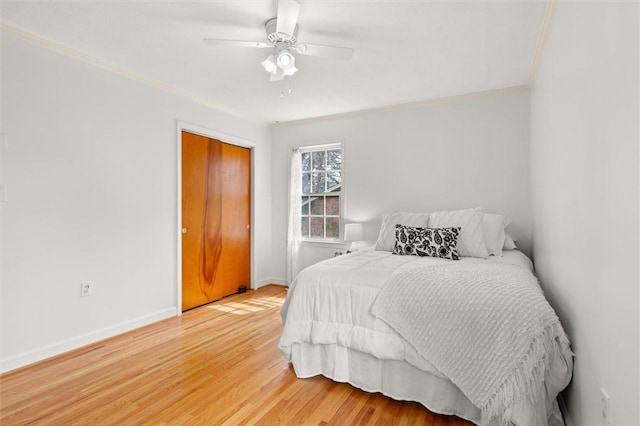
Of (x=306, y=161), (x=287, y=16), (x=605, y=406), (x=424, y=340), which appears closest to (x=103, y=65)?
(x=287, y=16)

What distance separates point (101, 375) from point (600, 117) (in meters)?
3.13

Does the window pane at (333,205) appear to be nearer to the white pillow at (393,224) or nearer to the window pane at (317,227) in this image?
the window pane at (317,227)

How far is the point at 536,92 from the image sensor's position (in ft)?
9.95

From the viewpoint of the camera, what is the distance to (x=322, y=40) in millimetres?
2588

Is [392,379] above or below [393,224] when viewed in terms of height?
below

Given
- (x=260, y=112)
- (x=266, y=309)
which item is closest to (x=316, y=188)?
(x=260, y=112)

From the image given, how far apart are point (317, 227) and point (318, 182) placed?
25.4 inches

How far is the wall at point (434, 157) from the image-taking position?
3596 millimetres

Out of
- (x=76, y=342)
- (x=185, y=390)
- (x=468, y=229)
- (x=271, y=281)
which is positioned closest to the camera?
(x=185, y=390)

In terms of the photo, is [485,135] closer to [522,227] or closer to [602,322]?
[522,227]

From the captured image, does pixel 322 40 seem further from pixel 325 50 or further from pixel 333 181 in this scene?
pixel 333 181

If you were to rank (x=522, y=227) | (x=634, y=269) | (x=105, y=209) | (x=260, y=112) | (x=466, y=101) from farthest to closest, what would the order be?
(x=260, y=112) < (x=466, y=101) < (x=522, y=227) < (x=105, y=209) < (x=634, y=269)

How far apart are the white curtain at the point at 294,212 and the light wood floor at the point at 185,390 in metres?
1.91

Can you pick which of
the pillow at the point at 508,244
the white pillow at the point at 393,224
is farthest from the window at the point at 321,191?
the pillow at the point at 508,244
